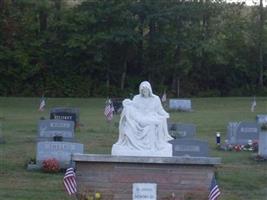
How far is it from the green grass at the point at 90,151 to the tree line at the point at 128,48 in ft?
45.4

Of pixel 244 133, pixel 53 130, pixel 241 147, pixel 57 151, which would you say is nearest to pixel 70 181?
pixel 57 151

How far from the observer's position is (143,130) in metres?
14.4

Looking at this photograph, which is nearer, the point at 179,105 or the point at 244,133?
the point at 244,133

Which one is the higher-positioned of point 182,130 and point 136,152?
point 182,130

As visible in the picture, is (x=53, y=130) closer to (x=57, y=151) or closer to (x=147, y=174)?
(x=57, y=151)

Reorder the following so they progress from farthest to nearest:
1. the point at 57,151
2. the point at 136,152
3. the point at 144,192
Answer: the point at 57,151, the point at 136,152, the point at 144,192

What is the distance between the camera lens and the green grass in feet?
47.7

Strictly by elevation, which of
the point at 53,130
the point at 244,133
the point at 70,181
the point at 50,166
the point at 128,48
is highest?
the point at 128,48

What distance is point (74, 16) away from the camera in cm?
5772

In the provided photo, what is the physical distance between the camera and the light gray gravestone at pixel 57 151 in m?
17.3

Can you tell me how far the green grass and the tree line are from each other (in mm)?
13838

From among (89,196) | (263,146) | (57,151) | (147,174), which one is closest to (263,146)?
(263,146)

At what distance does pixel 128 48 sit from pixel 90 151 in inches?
1508

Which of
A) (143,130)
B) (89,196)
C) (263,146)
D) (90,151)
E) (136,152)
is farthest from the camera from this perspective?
(90,151)
